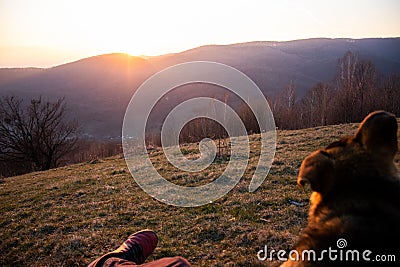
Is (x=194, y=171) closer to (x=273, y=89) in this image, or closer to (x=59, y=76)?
(x=273, y=89)

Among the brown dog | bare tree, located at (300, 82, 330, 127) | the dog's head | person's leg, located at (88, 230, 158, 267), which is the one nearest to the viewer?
the brown dog

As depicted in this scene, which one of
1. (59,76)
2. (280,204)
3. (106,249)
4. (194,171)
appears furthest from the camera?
(59,76)

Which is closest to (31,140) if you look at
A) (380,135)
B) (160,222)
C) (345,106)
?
(160,222)

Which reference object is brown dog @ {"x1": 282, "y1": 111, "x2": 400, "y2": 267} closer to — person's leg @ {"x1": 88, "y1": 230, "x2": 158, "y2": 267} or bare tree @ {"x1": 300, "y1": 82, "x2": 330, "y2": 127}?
person's leg @ {"x1": 88, "y1": 230, "x2": 158, "y2": 267}

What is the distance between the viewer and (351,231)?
4.07 feet

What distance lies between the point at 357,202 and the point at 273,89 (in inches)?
3747

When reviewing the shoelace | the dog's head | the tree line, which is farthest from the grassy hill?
the tree line

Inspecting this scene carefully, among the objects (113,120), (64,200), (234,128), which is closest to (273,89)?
(113,120)

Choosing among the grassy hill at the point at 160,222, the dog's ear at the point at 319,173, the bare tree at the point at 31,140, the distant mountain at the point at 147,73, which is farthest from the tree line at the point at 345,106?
the distant mountain at the point at 147,73

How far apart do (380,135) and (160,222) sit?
17.7ft

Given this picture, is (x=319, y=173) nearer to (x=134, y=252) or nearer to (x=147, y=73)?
(x=134, y=252)

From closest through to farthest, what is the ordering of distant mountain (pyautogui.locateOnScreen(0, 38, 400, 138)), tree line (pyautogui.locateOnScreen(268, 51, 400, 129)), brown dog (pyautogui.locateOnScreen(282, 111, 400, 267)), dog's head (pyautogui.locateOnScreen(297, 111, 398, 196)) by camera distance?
brown dog (pyautogui.locateOnScreen(282, 111, 400, 267)) → dog's head (pyautogui.locateOnScreen(297, 111, 398, 196)) → tree line (pyautogui.locateOnScreen(268, 51, 400, 129)) → distant mountain (pyautogui.locateOnScreen(0, 38, 400, 138))

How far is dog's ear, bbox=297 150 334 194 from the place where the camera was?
132cm

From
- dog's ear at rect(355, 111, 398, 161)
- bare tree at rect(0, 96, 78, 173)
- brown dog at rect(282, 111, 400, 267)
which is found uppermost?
dog's ear at rect(355, 111, 398, 161)
